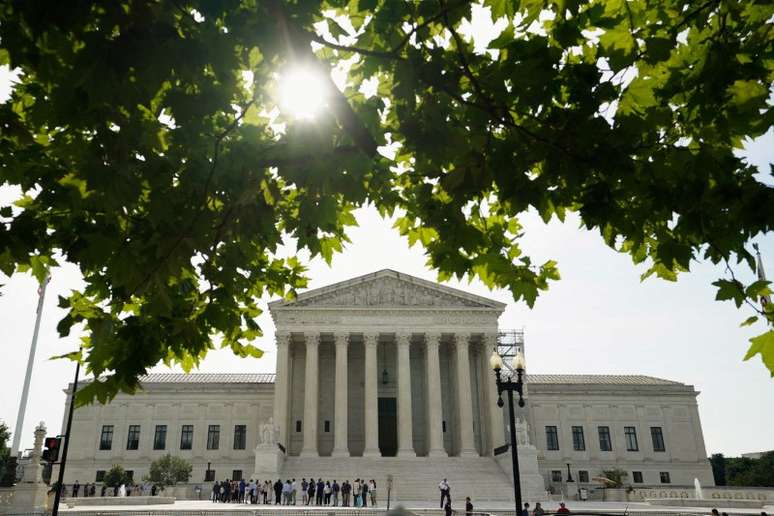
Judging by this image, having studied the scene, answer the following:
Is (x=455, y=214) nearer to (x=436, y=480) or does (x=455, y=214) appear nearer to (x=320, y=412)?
(x=436, y=480)

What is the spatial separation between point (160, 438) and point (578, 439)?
39577 millimetres

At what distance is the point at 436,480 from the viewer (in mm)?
42969

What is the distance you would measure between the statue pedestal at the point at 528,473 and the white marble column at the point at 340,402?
487 inches

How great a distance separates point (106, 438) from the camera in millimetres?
56094

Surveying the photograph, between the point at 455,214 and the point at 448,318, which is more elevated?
the point at 448,318

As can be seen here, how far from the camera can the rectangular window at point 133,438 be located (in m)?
55.9

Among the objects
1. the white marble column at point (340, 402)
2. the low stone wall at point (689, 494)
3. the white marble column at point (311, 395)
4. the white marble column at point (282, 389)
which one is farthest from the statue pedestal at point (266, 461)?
the low stone wall at point (689, 494)

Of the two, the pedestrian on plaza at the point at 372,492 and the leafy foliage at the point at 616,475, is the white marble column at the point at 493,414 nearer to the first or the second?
the leafy foliage at the point at 616,475

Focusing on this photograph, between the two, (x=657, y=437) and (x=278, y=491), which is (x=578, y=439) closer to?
(x=657, y=437)

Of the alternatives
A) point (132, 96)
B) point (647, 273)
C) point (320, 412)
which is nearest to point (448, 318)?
point (320, 412)

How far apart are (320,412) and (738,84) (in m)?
51.7

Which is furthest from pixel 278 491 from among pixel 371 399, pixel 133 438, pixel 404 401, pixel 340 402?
pixel 133 438

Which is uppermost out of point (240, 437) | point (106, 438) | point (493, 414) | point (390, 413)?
point (390, 413)

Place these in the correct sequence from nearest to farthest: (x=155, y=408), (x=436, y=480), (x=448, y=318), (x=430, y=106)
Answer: (x=430, y=106), (x=436, y=480), (x=448, y=318), (x=155, y=408)
